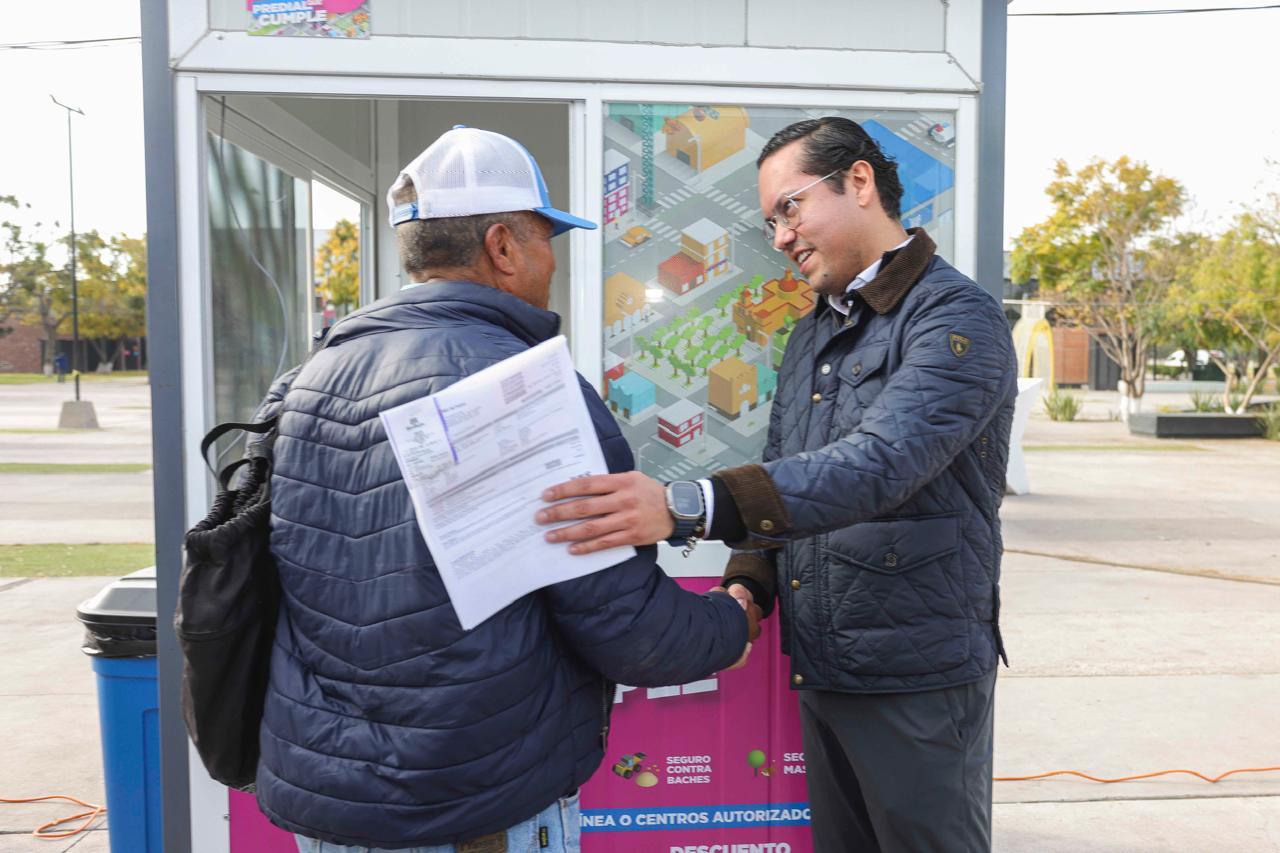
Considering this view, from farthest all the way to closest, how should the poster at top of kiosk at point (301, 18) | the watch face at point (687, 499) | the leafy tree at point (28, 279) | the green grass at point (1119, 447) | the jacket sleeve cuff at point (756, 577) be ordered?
the leafy tree at point (28, 279) → the green grass at point (1119, 447) → the poster at top of kiosk at point (301, 18) → the jacket sleeve cuff at point (756, 577) → the watch face at point (687, 499)

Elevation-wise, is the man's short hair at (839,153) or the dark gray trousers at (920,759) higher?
the man's short hair at (839,153)

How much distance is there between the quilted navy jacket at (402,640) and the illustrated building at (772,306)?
1566mm

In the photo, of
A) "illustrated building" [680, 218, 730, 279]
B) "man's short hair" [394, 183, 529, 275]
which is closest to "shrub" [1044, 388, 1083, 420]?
"illustrated building" [680, 218, 730, 279]

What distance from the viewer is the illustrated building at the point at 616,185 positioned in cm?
299

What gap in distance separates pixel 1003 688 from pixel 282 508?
522 centimetres

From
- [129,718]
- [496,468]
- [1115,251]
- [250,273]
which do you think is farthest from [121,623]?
[1115,251]

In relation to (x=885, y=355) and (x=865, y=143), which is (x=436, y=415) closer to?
(x=885, y=355)

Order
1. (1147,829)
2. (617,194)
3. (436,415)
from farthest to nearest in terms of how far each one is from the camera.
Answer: (1147,829)
(617,194)
(436,415)

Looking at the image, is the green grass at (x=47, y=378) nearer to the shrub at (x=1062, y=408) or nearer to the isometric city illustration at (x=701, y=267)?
the shrub at (x=1062, y=408)

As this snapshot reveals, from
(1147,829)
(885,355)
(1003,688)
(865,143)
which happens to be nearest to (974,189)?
(865,143)

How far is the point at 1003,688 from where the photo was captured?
5898mm

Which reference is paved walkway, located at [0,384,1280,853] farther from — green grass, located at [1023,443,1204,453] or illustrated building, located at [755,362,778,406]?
green grass, located at [1023,443,1204,453]

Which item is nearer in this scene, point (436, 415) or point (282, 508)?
point (436, 415)

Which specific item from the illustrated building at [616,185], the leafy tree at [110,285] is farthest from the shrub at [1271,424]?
the leafy tree at [110,285]
